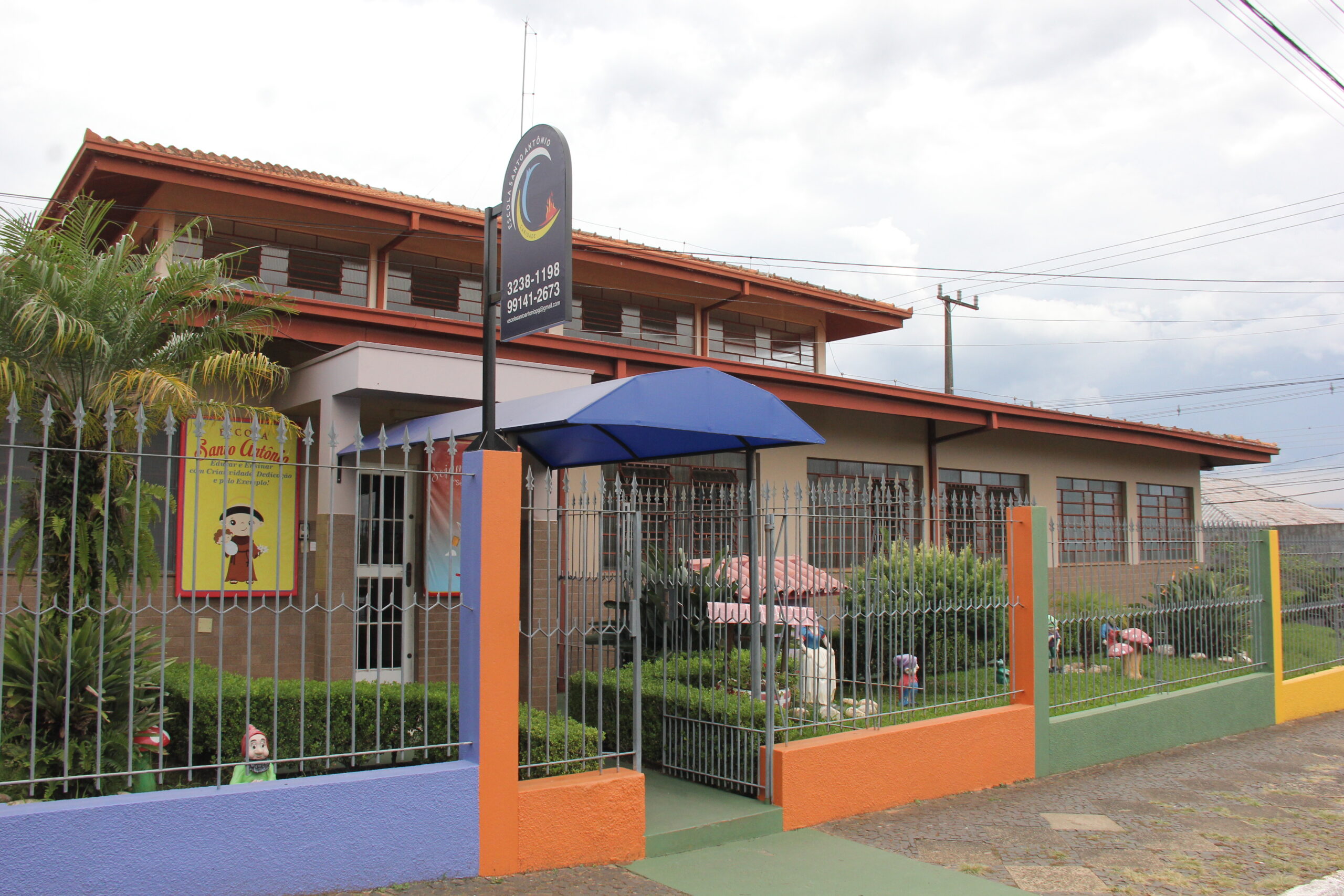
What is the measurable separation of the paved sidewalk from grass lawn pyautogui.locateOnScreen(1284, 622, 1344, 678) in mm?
2894

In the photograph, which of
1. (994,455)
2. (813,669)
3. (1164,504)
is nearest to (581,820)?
(813,669)

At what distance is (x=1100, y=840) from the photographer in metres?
6.51

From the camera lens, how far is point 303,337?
32.9 feet

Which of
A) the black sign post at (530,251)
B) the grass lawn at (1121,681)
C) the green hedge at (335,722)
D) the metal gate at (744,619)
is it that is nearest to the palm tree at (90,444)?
the green hedge at (335,722)

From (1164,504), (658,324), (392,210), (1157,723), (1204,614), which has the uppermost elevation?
(392,210)

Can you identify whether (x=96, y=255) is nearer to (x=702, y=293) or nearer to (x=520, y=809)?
(x=520, y=809)

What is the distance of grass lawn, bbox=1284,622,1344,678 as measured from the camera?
452 inches

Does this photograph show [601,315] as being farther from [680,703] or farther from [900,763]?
[900,763]

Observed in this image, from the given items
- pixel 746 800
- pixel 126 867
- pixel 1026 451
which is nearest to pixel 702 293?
pixel 1026 451

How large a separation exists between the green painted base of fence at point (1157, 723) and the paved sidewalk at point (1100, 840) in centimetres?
18

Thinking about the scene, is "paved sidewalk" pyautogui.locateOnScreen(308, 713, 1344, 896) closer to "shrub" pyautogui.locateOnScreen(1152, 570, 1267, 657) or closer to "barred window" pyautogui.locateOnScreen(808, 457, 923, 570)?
"shrub" pyautogui.locateOnScreen(1152, 570, 1267, 657)

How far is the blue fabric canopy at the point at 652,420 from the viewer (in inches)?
252

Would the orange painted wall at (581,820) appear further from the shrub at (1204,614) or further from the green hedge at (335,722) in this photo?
the shrub at (1204,614)

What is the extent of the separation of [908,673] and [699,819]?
7.52ft
